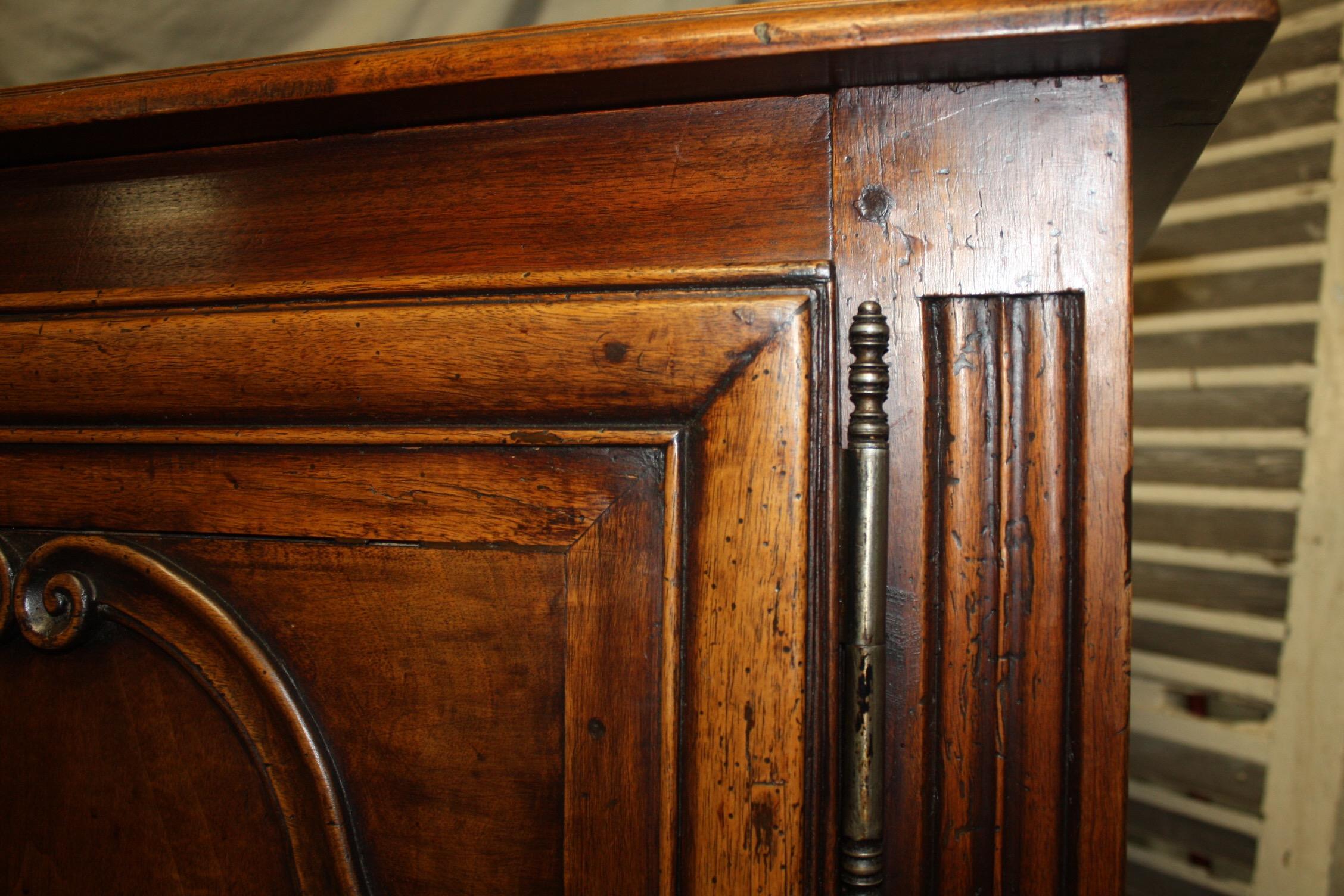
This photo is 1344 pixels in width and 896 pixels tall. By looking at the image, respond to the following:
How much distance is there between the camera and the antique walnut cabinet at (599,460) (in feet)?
1.10

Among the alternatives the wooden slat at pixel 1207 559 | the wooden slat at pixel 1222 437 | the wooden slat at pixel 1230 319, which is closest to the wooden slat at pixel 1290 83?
the wooden slat at pixel 1230 319

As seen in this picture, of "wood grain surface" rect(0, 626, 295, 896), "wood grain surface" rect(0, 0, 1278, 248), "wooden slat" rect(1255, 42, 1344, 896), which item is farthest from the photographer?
"wooden slat" rect(1255, 42, 1344, 896)

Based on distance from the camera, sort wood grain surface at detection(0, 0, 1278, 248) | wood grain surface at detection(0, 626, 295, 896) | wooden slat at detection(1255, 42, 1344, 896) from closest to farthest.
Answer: wood grain surface at detection(0, 0, 1278, 248), wood grain surface at detection(0, 626, 295, 896), wooden slat at detection(1255, 42, 1344, 896)

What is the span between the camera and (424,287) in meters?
0.38

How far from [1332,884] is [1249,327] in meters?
0.62

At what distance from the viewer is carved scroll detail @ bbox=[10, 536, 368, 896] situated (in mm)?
392

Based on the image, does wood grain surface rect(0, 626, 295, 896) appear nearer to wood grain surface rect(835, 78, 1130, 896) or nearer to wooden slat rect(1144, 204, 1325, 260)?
wood grain surface rect(835, 78, 1130, 896)

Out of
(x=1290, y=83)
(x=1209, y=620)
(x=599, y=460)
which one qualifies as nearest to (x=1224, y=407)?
(x=1209, y=620)

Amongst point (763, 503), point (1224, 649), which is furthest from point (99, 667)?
point (1224, 649)

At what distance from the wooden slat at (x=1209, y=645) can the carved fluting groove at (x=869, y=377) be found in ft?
2.76

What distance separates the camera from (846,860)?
1.09 ft

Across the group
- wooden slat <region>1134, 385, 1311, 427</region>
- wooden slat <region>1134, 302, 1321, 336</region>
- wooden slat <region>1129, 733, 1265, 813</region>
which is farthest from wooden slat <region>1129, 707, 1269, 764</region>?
wooden slat <region>1134, 302, 1321, 336</region>

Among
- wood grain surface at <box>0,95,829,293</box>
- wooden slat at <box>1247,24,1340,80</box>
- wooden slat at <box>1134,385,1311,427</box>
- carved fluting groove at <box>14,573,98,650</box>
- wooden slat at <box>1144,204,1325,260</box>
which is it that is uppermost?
wooden slat at <box>1247,24,1340,80</box>

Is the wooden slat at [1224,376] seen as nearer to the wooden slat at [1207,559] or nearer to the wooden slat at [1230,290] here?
the wooden slat at [1230,290]
